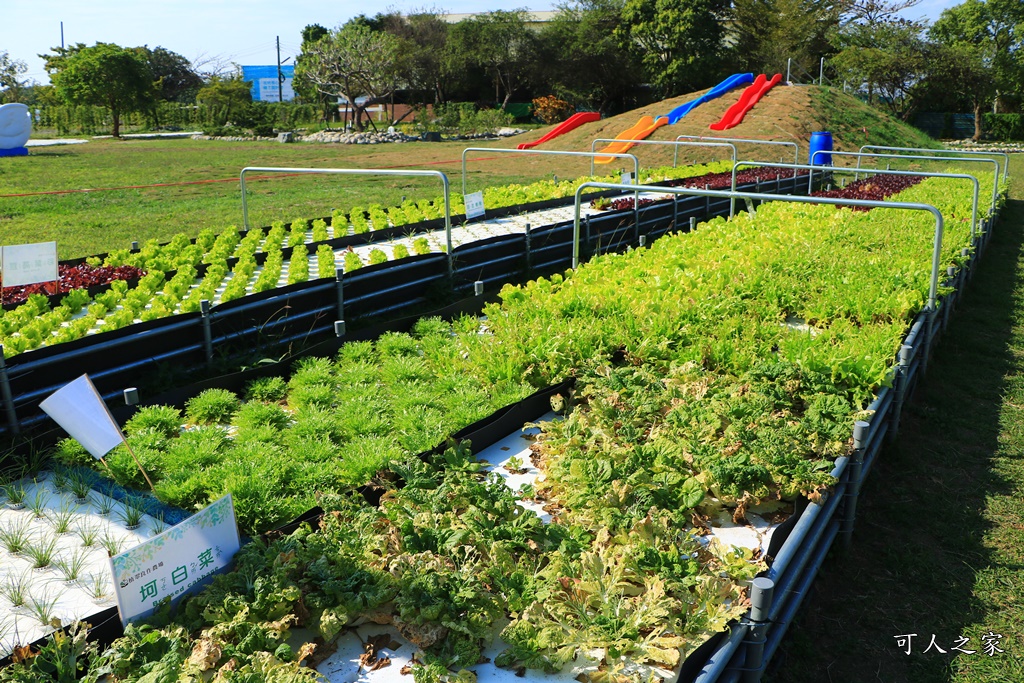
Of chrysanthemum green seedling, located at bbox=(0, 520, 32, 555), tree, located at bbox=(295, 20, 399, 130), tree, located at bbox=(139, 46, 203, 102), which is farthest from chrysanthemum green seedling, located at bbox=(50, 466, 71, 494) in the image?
tree, located at bbox=(139, 46, 203, 102)

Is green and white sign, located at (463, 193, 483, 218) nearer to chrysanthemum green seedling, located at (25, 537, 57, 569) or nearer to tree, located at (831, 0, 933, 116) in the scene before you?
chrysanthemum green seedling, located at (25, 537, 57, 569)

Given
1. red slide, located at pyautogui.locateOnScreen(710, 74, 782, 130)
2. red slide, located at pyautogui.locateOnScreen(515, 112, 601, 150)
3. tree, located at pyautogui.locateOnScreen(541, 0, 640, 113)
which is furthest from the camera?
tree, located at pyautogui.locateOnScreen(541, 0, 640, 113)

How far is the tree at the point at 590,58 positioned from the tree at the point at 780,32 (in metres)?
6.15

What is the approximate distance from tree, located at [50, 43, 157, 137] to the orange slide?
31.6 meters

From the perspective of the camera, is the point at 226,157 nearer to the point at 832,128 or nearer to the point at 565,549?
the point at 832,128

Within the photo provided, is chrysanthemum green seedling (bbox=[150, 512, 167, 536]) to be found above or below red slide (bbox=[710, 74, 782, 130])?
below

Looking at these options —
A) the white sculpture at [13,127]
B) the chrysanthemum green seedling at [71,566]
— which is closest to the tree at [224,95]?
the white sculpture at [13,127]

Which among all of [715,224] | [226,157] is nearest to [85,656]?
[715,224]

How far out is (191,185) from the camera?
19.5m

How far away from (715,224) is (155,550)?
25.4 ft

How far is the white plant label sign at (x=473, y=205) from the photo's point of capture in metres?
8.84

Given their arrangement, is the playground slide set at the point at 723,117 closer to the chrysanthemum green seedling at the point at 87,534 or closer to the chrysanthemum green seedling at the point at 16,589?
the chrysanthemum green seedling at the point at 87,534

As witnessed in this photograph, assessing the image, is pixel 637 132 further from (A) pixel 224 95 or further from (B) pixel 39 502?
(A) pixel 224 95

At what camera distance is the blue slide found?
30219mm
